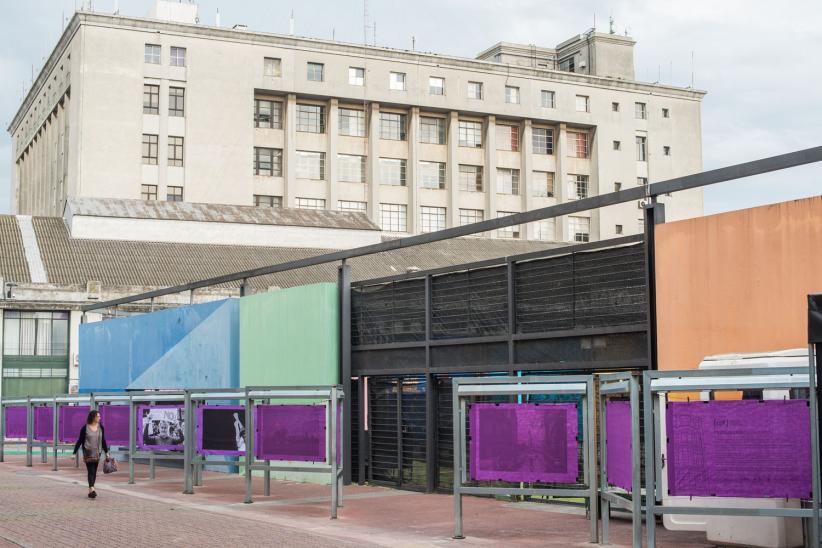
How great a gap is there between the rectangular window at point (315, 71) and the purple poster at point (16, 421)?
178ft

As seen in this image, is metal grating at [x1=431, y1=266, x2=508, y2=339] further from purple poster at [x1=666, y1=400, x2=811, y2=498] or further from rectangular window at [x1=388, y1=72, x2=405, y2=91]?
rectangular window at [x1=388, y1=72, x2=405, y2=91]

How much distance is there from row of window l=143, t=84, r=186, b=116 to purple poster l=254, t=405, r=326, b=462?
6134cm

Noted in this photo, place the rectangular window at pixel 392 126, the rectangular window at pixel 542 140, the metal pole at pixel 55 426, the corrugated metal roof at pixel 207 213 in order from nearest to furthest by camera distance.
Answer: the metal pole at pixel 55 426 < the corrugated metal roof at pixel 207 213 < the rectangular window at pixel 392 126 < the rectangular window at pixel 542 140

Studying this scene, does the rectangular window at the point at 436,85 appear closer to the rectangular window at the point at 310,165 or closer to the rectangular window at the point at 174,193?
the rectangular window at the point at 310,165

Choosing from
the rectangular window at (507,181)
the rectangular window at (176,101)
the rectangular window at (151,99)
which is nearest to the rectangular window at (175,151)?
the rectangular window at (176,101)

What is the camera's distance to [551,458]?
46.7 feet

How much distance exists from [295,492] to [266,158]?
204 feet

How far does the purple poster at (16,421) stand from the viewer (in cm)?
3128

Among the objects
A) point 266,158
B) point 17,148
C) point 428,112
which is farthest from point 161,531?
point 17,148

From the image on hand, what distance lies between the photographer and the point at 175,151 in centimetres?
7788

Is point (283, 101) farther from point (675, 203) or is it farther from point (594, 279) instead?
point (594, 279)

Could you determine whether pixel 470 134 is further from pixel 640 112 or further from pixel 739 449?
pixel 739 449

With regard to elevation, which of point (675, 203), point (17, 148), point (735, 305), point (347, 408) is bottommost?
point (347, 408)

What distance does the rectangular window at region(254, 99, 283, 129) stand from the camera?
82.2 m
